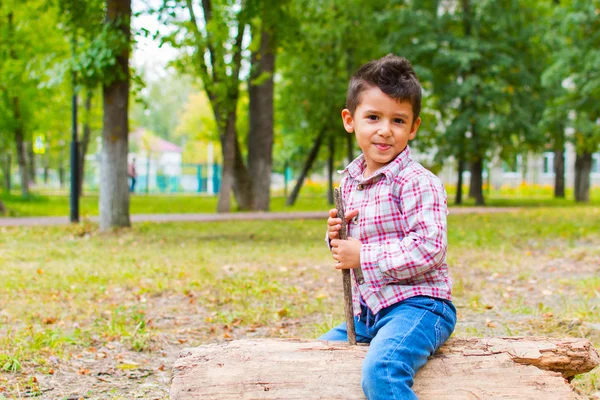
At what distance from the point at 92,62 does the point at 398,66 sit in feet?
31.3

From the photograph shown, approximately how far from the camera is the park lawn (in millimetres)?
4617

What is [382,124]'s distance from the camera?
10.1 ft

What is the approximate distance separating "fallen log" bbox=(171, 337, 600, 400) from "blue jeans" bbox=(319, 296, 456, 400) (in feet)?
0.36

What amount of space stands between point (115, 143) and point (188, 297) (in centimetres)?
620

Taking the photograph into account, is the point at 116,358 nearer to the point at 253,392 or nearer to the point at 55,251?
the point at 253,392

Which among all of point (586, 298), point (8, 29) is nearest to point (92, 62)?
point (586, 298)

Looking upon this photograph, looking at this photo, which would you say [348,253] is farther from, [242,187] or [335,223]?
[242,187]

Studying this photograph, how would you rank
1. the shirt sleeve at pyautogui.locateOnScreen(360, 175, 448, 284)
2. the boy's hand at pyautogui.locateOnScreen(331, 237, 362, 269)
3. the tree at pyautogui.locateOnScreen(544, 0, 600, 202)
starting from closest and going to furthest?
the shirt sleeve at pyautogui.locateOnScreen(360, 175, 448, 284) < the boy's hand at pyautogui.locateOnScreen(331, 237, 362, 269) < the tree at pyautogui.locateOnScreen(544, 0, 600, 202)

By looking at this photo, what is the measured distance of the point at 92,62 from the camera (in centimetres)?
1166

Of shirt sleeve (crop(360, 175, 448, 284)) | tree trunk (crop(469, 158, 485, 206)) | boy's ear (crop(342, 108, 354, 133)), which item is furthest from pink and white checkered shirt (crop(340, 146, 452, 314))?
tree trunk (crop(469, 158, 485, 206))

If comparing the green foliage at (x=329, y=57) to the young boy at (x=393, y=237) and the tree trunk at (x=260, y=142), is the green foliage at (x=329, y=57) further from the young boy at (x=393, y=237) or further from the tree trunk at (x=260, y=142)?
the young boy at (x=393, y=237)

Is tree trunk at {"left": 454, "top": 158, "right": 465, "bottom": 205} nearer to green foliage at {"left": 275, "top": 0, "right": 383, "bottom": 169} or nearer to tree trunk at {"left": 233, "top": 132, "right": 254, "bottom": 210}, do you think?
green foliage at {"left": 275, "top": 0, "right": 383, "bottom": 169}

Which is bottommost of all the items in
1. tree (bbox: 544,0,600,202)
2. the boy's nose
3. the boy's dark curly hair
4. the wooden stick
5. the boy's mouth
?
the wooden stick

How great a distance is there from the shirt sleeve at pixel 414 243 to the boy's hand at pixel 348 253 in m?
0.03
